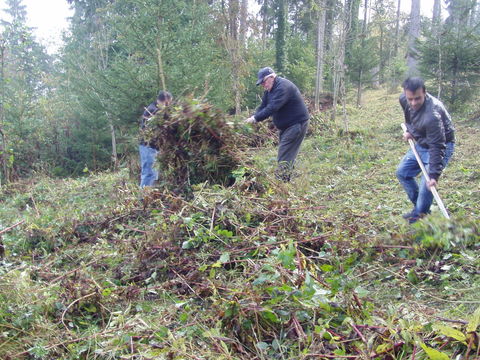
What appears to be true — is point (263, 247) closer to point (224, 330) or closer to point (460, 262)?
point (224, 330)

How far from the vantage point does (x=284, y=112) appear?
594 cm

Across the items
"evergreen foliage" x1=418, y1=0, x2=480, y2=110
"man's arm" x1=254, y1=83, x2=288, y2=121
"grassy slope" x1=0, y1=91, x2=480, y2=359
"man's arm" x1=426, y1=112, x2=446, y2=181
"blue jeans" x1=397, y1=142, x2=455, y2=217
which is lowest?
"grassy slope" x1=0, y1=91, x2=480, y2=359

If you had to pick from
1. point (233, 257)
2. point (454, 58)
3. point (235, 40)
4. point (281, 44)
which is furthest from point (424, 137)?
point (281, 44)

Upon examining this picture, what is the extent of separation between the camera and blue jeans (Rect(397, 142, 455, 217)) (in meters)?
4.17

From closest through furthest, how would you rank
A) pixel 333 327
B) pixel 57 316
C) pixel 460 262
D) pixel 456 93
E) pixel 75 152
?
pixel 333 327 < pixel 57 316 < pixel 460 262 < pixel 456 93 < pixel 75 152

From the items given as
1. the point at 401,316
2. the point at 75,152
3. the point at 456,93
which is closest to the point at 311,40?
the point at 456,93

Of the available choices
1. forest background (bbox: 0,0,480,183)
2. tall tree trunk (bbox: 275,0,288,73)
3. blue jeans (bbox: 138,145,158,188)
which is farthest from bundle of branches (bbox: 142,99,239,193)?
tall tree trunk (bbox: 275,0,288,73)

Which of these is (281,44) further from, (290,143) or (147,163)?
(290,143)

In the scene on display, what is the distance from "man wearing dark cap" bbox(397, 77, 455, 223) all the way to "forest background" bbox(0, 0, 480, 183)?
2.75 m

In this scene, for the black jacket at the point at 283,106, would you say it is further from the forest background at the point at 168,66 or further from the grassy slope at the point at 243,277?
the forest background at the point at 168,66

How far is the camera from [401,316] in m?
2.30

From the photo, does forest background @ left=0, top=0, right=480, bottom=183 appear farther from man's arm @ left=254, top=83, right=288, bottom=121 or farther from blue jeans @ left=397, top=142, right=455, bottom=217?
blue jeans @ left=397, top=142, right=455, bottom=217

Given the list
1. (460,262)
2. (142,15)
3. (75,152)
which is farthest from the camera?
(75,152)

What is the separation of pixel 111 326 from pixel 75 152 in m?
15.6
